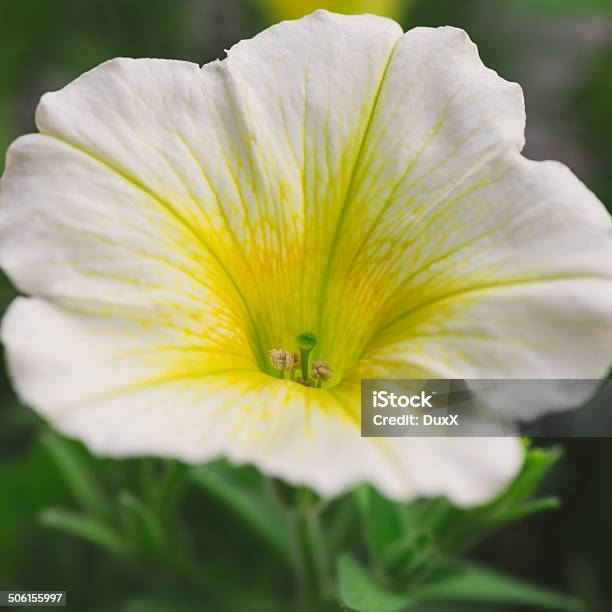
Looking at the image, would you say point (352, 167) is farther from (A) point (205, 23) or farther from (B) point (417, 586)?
(A) point (205, 23)

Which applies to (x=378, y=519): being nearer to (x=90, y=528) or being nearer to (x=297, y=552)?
(x=297, y=552)

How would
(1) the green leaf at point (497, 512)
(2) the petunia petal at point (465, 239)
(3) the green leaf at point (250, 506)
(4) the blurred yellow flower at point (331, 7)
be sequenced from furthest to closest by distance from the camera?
(4) the blurred yellow flower at point (331, 7) < (3) the green leaf at point (250, 506) < (1) the green leaf at point (497, 512) < (2) the petunia petal at point (465, 239)

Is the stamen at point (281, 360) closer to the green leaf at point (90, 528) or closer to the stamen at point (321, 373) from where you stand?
the stamen at point (321, 373)

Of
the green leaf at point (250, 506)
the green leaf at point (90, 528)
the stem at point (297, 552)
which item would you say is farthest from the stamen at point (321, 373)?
the green leaf at point (90, 528)

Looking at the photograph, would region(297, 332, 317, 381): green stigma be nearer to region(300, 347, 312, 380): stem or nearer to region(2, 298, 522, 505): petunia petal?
region(300, 347, 312, 380): stem

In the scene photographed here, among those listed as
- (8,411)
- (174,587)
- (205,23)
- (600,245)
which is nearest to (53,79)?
(205,23)

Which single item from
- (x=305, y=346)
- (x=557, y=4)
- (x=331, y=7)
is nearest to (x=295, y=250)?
(x=305, y=346)
